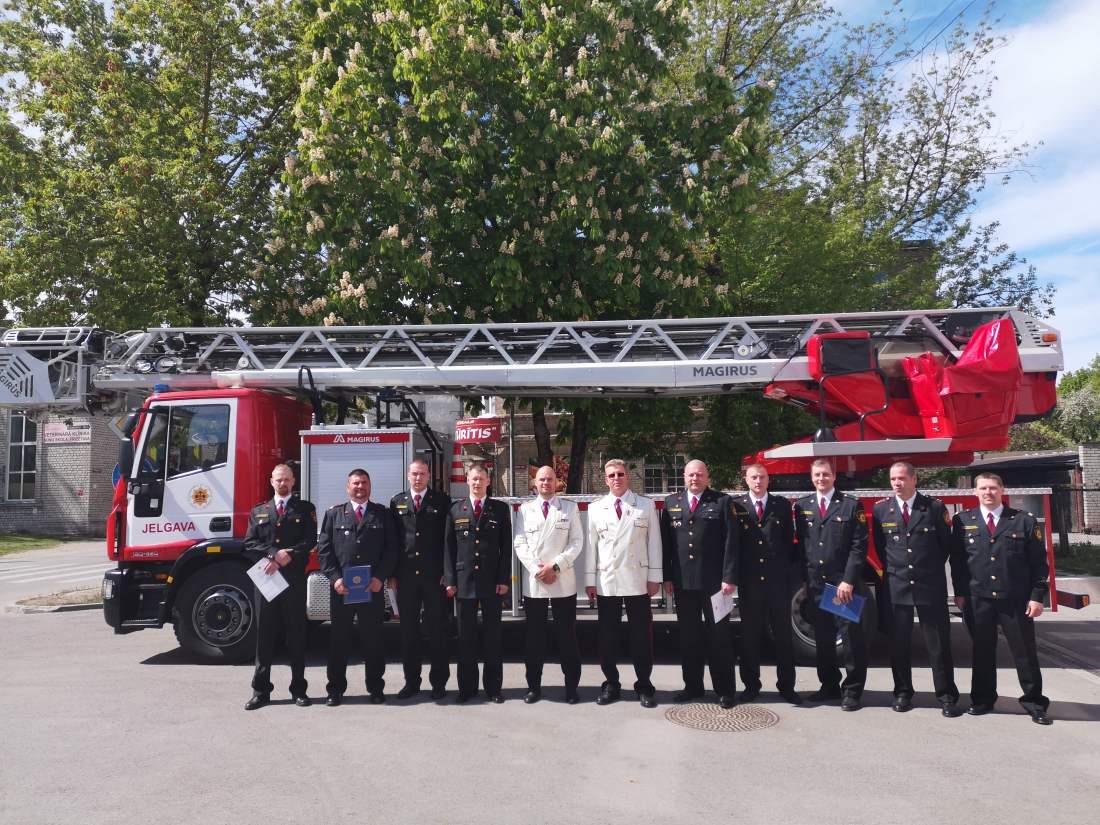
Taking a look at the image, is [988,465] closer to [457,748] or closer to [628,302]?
[628,302]

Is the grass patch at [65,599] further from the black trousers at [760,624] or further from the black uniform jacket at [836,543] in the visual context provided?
the black uniform jacket at [836,543]

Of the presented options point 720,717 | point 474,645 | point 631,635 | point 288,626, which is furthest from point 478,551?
point 720,717

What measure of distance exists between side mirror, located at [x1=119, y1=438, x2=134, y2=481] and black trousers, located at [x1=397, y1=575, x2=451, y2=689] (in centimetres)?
337

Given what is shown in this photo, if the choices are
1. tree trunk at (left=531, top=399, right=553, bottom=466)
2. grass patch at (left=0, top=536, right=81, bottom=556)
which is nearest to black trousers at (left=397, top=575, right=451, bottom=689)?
tree trunk at (left=531, top=399, right=553, bottom=466)

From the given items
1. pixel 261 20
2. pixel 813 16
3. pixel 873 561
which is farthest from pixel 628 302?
pixel 813 16

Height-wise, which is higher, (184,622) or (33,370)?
(33,370)

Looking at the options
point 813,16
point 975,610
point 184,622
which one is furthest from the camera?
point 813,16

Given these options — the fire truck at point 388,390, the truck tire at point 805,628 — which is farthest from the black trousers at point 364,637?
the truck tire at point 805,628

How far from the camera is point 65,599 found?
1343 cm

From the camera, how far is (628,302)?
12281 millimetres

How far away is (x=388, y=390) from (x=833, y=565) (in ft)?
16.1

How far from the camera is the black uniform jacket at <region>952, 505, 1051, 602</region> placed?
597cm

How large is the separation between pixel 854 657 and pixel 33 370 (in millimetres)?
8705

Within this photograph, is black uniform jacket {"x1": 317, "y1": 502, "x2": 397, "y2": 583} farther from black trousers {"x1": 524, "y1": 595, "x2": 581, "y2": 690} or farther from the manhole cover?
the manhole cover
